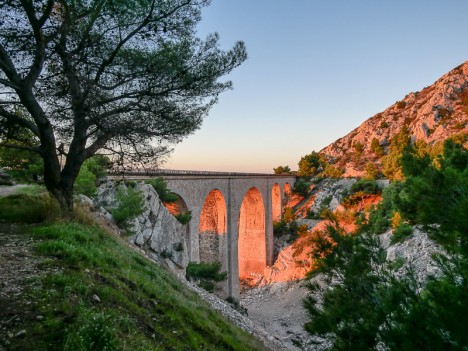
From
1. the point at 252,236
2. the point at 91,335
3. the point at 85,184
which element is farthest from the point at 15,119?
the point at 252,236

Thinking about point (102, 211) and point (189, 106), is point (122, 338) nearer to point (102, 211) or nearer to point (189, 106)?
point (189, 106)

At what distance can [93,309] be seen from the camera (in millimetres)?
4168

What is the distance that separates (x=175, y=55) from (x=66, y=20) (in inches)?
106

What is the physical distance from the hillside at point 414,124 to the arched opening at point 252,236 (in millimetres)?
22020

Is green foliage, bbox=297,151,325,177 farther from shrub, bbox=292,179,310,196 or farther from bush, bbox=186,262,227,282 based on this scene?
bush, bbox=186,262,227,282

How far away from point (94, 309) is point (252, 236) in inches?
1513

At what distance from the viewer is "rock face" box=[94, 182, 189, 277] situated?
15734mm

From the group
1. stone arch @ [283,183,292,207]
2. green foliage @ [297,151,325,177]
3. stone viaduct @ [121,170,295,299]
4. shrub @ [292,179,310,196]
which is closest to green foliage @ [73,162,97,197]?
stone viaduct @ [121,170,295,299]

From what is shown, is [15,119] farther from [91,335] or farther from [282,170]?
[282,170]

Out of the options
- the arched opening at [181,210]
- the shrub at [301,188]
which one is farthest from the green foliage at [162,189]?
the shrub at [301,188]

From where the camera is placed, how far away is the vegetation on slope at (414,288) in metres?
3.30

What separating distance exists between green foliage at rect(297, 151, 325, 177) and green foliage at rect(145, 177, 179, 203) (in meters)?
40.8

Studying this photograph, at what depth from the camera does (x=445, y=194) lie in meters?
4.20

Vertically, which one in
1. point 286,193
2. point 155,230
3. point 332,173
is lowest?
point 155,230
